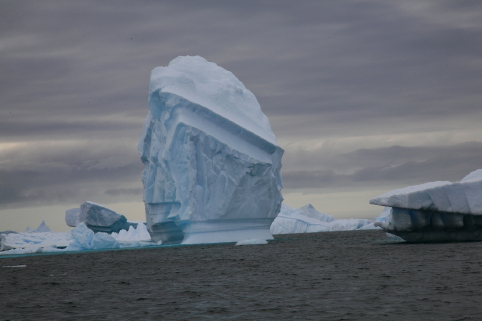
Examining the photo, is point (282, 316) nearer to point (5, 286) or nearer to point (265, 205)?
point (5, 286)

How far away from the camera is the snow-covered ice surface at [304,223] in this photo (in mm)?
51719

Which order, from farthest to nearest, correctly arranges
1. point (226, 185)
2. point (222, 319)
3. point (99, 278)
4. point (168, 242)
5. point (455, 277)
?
1. point (168, 242)
2. point (226, 185)
3. point (99, 278)
4. point (455, 277)
5. point (222, 319)

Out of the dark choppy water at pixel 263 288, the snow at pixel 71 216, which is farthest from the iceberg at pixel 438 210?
the snow at pixel 71 216

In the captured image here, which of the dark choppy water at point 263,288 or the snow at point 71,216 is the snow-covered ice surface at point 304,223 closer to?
the snow at point 71,216

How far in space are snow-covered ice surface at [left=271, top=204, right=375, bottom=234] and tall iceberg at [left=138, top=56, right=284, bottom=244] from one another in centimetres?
2023

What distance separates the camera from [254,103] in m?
33.3

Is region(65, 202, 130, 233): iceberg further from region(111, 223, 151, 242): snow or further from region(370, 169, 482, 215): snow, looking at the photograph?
region(370, 169, 482, 215): snow

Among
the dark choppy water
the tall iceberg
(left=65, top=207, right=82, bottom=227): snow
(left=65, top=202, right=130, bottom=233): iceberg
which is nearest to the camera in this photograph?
the dark choppy water

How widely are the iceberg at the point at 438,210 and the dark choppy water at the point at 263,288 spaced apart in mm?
869

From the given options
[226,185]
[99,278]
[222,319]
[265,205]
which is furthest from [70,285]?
[265,205]

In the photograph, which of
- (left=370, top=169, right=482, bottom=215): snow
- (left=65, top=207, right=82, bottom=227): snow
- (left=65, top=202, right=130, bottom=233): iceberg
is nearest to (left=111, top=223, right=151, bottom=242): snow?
(left=65, top=202, right=130, bottom=233): iceberg

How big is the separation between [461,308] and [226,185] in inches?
736

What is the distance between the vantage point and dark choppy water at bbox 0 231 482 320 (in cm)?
1059

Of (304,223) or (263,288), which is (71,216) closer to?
(304,223)
